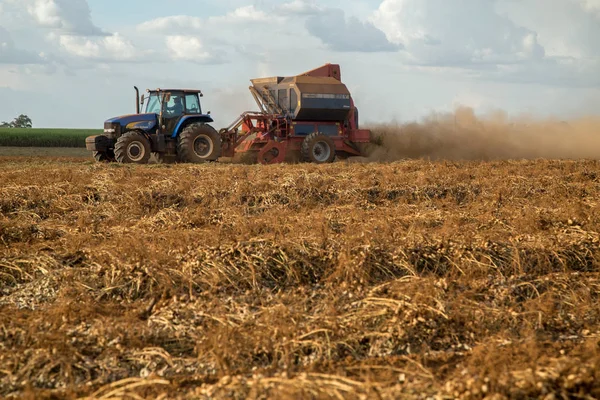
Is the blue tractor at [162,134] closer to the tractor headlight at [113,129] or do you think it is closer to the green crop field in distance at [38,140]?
the tractor headlight at [113,129]

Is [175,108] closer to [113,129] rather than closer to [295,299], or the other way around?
[113,129]

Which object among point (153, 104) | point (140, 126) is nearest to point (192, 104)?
point (153, 104)

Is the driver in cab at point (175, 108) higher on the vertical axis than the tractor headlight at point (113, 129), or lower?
higher

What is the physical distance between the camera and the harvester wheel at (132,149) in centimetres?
1867

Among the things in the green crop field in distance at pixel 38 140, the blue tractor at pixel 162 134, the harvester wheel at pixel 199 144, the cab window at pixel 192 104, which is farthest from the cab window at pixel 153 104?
the green crop field in distance at pixel 38 140

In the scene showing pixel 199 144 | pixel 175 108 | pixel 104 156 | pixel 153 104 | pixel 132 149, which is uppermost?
pixel 153 104

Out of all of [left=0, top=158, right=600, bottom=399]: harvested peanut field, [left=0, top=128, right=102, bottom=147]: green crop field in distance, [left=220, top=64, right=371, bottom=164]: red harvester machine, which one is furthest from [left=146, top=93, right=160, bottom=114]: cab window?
[left=0, top=128, right=102, bottom=147]: green crop field in distance

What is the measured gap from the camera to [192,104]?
787 inches

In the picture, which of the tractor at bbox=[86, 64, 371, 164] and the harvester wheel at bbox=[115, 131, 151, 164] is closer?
the harvester wheel at bbox=[115, 131, 151, 164]

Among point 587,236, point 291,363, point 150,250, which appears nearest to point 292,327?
point 291,363

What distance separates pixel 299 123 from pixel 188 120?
353cm

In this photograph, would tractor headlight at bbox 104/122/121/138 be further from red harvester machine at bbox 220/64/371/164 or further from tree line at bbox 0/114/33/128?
tree line at bbox 0/114/33/128

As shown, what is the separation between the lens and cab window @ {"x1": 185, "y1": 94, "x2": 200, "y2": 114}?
19.8 meters

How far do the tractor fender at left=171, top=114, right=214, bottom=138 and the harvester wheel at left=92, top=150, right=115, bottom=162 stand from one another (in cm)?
194
